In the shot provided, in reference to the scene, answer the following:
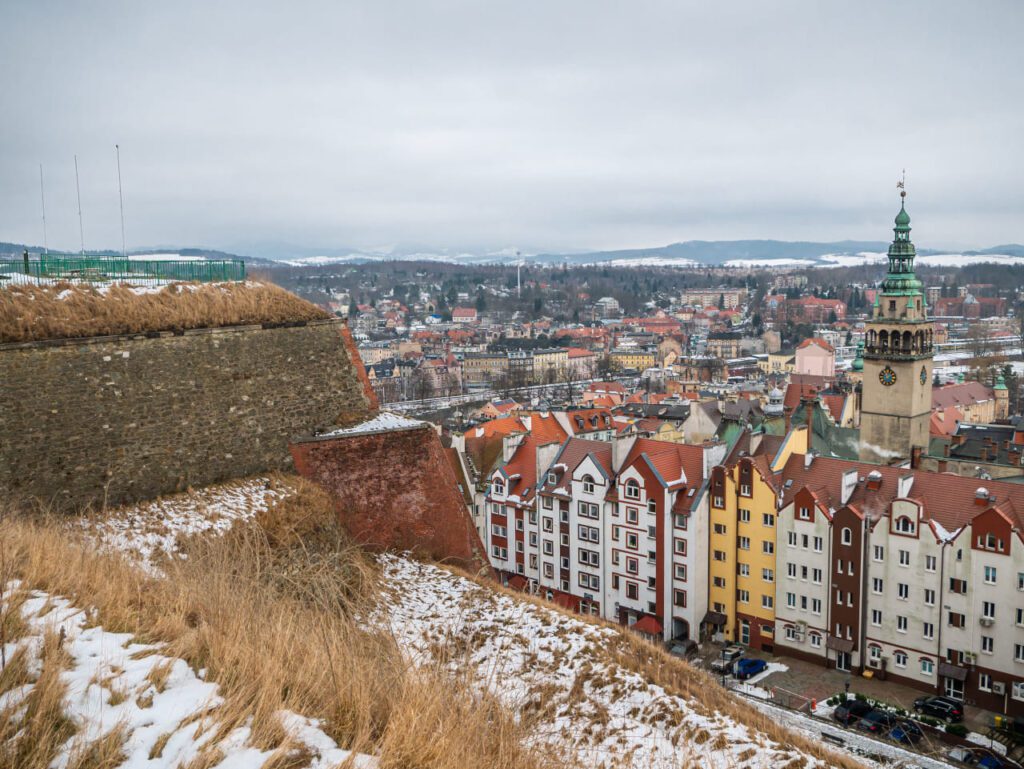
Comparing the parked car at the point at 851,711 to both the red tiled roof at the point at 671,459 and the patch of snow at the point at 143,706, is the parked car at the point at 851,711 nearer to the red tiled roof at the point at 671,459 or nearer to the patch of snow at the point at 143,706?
the red tiled roof at the point at 671,459

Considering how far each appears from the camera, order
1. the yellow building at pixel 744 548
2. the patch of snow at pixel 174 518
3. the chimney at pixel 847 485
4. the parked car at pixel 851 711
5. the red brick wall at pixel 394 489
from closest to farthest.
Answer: the patch of snow at pixel 174 518 < the red brick wall at pixel 394 489 < the parked car at pixel 851 711 < the chimney at pixel 847 485 < the yellow building at pixel 744 548

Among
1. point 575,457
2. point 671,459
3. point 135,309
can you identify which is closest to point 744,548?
point 671,459

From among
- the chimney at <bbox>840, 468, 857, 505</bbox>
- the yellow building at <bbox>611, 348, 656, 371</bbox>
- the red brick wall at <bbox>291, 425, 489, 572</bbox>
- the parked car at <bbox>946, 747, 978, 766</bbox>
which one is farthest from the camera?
the yellow building at <bbox>611, 348, 656, 371</bbox>

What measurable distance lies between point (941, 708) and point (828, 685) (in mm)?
2758

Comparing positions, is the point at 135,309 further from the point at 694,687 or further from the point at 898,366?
the point at 898,366

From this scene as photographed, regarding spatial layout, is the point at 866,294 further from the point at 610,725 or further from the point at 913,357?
the point at 610,725

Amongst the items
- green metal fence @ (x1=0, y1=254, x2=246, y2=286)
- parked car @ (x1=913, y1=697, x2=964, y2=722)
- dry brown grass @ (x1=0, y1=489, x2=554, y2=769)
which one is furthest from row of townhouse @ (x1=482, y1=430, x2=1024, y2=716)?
dry brown grass @ (x1=0, y1=489, x2=554, y2=769)

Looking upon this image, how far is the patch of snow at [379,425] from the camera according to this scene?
13.0 meters

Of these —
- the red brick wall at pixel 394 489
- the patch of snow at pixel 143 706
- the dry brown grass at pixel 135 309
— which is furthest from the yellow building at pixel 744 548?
the patch of snow at pixel 143 706

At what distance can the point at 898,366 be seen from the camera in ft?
124

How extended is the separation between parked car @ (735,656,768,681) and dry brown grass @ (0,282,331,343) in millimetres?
15765

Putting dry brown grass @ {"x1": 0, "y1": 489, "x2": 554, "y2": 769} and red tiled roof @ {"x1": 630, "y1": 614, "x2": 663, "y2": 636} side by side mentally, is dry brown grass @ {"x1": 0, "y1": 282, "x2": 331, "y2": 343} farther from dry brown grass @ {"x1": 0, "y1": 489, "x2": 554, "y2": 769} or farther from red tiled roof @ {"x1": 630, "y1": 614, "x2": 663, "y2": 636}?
red tiled roof @ {"x1": 630, "y1": 614, "x2": 663, "y2": 636}

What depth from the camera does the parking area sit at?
20.5 meters

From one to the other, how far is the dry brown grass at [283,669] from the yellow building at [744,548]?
63.1ft
